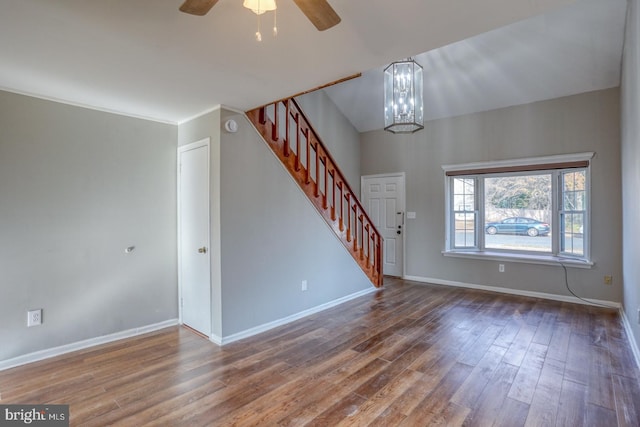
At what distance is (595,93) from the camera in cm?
415

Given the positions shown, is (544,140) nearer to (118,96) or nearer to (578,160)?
(578,160)

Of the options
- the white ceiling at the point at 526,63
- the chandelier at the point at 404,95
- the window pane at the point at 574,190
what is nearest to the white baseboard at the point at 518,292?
the window pane at the point at 574,190

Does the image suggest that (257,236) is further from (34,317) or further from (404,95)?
(404,95)

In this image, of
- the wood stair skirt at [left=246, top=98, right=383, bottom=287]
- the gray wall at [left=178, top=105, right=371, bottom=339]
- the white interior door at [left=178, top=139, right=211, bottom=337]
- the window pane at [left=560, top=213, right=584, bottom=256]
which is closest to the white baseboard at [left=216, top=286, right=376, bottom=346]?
the gray wall at [left=178, top=105, right=371, bottom=339]

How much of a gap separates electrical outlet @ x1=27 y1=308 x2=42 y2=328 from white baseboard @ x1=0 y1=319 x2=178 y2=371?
25 centimetres

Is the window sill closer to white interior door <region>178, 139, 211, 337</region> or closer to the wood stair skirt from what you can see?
the wood stair skirt

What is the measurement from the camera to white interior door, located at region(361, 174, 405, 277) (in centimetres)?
592

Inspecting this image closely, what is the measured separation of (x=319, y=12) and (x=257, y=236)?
2.39 meters

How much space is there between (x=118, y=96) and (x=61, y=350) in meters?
2.36

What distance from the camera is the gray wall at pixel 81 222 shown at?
2684 millimetres

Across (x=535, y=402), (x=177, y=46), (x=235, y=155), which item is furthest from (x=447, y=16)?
(x=535, y=402)

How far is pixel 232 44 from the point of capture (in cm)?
199

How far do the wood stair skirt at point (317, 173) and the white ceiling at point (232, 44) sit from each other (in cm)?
58

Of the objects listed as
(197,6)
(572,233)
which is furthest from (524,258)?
(197,6)
